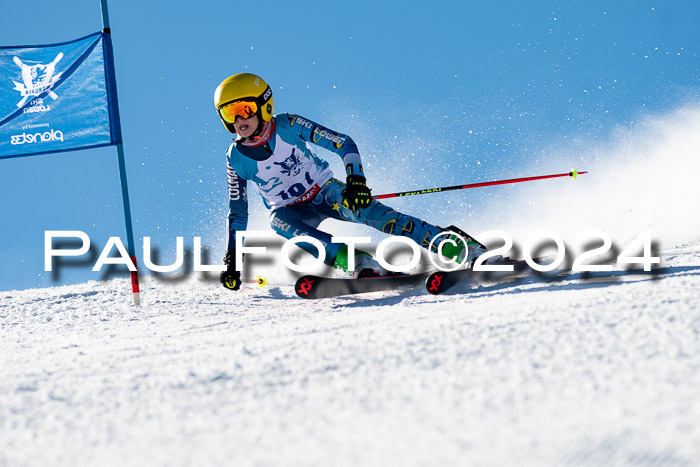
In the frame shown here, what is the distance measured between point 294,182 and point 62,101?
2722 millimetres

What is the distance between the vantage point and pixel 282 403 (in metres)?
1.57

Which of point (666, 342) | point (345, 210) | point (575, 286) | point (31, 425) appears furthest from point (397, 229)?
point (31, 425)

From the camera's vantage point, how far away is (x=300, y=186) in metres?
4.97

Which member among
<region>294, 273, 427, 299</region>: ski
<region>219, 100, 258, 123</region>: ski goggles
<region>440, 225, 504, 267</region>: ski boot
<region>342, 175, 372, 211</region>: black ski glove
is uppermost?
<region>219, 100, 258, 123</region>: ski goggles

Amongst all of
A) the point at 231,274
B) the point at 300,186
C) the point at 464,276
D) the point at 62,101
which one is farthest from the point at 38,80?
the point at 464,276

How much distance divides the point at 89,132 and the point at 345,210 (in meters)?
2.74

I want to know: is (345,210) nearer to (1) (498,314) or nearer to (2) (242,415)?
(1) (498,314)

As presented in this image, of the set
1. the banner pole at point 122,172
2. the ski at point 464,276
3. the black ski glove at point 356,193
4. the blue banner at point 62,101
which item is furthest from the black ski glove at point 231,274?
the blue banner at point 62,101

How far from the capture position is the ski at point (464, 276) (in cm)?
410

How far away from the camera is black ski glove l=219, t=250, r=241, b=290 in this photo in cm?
504

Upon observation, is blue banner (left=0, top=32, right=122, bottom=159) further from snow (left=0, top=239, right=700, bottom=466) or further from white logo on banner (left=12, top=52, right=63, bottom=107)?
snow (left=0, top=239, right=700, bottom=466)

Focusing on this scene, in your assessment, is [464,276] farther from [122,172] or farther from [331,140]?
[122,172]

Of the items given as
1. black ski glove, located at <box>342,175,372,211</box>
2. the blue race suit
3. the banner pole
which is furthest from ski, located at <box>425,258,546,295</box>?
the banner pole

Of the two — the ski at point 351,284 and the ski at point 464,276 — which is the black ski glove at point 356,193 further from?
the ski at point 464,276
